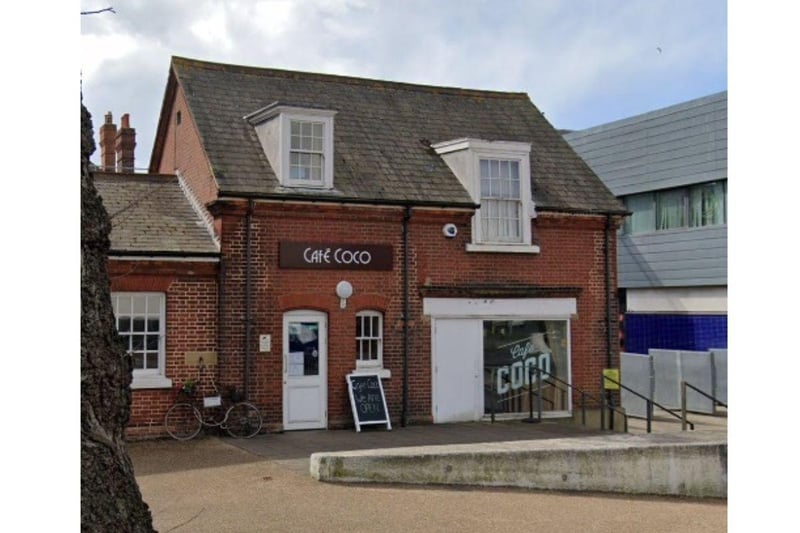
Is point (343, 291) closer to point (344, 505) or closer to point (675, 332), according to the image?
point (344, 505)

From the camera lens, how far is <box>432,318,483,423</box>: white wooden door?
18422 millimetres

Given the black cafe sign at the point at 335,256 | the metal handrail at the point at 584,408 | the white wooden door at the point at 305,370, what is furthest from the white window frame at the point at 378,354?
the metal handrail at the point at 584,408

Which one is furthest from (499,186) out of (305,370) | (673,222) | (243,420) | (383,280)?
(673,222)

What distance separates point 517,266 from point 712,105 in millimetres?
12179

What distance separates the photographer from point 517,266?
19.3 metres

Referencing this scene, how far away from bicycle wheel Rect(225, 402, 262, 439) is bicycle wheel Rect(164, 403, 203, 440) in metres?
0.50

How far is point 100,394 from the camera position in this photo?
609cm

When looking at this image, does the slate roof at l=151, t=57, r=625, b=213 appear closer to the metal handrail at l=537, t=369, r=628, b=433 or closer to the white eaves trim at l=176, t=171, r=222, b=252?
the white eaves trim at l=176, t=171, r=222, b=252

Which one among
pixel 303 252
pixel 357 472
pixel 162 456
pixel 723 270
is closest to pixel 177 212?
pixel 303 252

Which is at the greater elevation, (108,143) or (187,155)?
(108,143)

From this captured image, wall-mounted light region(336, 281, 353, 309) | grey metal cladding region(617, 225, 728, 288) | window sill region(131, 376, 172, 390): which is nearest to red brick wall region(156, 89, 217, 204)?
wall-mounted light region(336, 281, 353, 309)

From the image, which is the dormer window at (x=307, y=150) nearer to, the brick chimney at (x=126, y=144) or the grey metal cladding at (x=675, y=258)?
the brick chimney at (x=126, y=144)

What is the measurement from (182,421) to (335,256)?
3866 millimetres

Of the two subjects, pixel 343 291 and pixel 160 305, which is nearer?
pixel 160 305
